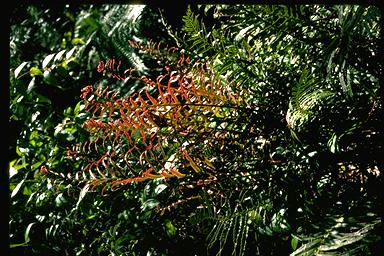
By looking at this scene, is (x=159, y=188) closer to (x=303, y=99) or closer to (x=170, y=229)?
(x=170, y=229)

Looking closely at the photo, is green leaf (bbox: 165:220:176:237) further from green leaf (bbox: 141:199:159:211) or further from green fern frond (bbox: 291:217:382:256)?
green fern frond (bbox: 291:217:382:256)

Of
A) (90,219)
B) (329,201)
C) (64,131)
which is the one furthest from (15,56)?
(329,201)

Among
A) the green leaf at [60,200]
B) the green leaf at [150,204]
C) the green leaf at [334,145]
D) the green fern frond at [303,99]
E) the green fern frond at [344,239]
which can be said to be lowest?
the green fern frond at [344,239]

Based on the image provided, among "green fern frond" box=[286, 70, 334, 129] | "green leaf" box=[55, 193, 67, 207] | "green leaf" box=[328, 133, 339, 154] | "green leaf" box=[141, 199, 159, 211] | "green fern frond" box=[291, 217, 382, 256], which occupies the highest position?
"green fern frond" box=[286, 70, 334, 129]

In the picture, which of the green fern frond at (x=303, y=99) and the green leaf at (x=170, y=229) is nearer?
the green fern frond at (x=303, y=99)

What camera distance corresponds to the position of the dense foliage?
0.78 m

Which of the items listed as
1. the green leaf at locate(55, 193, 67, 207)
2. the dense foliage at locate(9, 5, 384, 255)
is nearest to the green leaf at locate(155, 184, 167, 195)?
the dense foliage at locate(9, 5, 384, 255)

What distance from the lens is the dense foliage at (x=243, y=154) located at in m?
0.78

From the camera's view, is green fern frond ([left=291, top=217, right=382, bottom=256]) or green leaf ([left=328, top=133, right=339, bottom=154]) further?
green leaf ([left=328, top=133, right=339, bottom=154])

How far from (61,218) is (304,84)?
792mm

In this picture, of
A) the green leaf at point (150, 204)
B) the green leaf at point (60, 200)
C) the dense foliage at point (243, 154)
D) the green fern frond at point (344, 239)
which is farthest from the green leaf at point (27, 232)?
the green fern frond at point (344, 239)

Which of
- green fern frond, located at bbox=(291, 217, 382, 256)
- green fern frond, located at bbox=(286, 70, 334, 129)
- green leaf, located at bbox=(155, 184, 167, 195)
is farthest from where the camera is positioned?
green leaf, located at bbox=(155, 184, 167, 195)

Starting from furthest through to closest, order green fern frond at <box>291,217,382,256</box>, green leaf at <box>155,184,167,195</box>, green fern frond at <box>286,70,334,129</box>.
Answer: green leaf at <box>155,184,167,195</box> → green fern frond at <box>286,70,334,129</box> → green fern frond at <box>291,217,382,256</box>

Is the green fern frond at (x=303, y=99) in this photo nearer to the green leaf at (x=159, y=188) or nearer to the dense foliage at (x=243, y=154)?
the dense foliage at (x=243, y=154)
